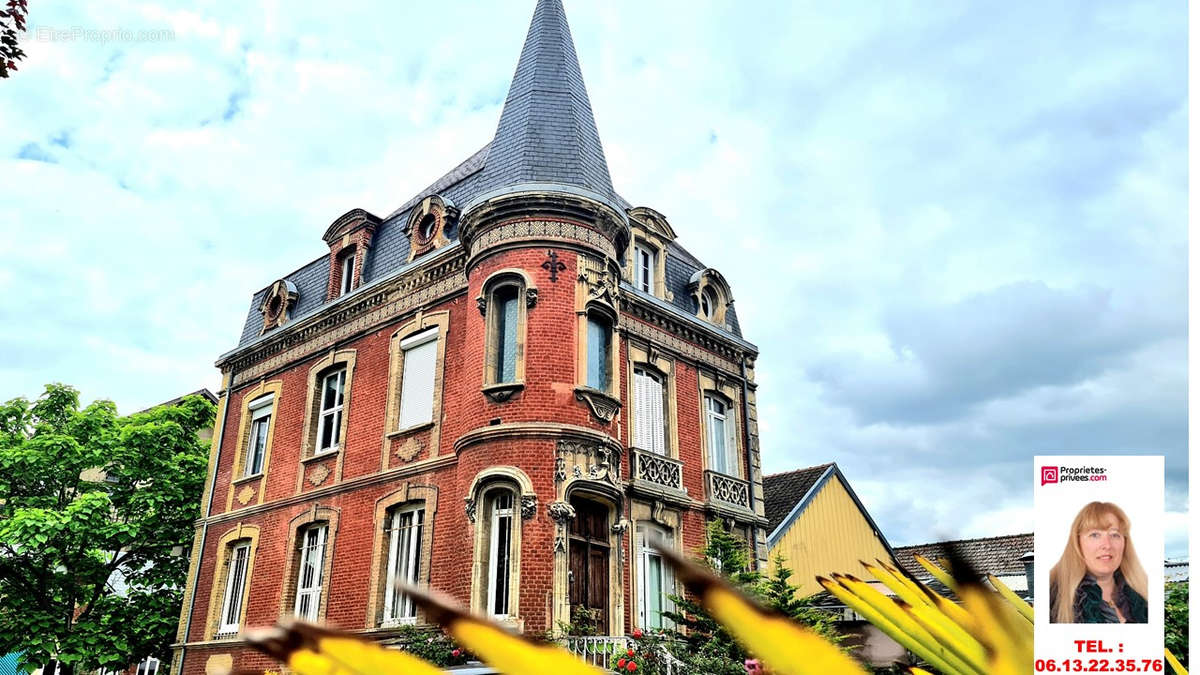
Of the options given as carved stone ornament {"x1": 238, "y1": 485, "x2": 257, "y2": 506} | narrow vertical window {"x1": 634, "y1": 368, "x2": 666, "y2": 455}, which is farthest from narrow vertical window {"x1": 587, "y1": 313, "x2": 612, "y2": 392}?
carved stone ornament {"x1": 238, "y1": 485, "x2": 257, "y2": 506}

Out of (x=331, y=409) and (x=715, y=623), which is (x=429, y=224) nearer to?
(x=331, y=409)

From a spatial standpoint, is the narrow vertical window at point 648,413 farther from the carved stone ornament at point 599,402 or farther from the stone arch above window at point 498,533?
the stone arch above window at point 498,533

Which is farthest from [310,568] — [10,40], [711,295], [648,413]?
[10,40]

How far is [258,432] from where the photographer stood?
18.2m

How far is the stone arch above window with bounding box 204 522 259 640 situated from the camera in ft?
54.0

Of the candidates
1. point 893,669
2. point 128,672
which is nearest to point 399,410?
point 128,672

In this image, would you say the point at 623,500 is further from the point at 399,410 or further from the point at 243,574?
the point at 243,574

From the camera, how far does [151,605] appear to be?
18.4 meters

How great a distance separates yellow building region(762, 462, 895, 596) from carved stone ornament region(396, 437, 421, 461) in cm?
655

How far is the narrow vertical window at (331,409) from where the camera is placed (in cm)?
1617

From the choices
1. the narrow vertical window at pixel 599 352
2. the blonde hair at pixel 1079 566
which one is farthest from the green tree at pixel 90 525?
the blonde hair at pixel 1079 566

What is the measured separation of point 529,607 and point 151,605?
34.7 feet

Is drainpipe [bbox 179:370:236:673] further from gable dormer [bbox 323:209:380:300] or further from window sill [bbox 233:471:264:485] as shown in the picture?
gable dormer [bbox 323:209:380:300]

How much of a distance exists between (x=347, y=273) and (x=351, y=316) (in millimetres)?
1212
